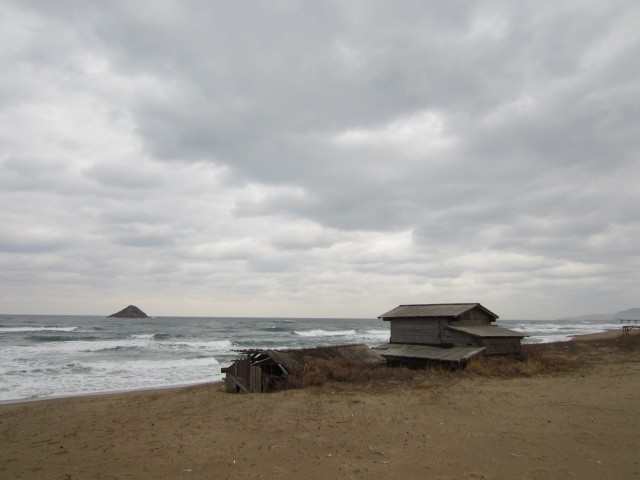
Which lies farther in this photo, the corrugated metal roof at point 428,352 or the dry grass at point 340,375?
the corrugated metal roof at point 428,352

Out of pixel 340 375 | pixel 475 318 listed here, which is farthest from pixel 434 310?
pixel 340 375

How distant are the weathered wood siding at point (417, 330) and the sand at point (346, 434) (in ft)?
23.7

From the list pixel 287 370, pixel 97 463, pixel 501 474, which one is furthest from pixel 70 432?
pixel 501 474

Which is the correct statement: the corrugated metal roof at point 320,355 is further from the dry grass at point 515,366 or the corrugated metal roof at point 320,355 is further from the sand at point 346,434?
the dry grass at point 515,366

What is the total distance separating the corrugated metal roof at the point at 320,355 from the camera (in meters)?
19.1

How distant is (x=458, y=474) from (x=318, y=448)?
10.0ft

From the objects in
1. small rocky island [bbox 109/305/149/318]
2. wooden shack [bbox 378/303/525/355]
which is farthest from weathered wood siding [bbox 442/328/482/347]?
small rocky island [bbox 109/305/149/318]

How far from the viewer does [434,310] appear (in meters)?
25.1

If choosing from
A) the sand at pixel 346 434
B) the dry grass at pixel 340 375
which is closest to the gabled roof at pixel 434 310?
the dry grass at pixel 340 375

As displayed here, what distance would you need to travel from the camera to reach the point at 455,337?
23.3 meters

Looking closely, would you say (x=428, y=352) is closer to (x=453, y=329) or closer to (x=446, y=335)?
(x=446, y=335)

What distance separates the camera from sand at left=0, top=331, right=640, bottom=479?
807cm

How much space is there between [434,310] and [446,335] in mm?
1916

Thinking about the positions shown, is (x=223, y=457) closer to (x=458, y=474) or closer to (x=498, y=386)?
(x=458, y=474)
